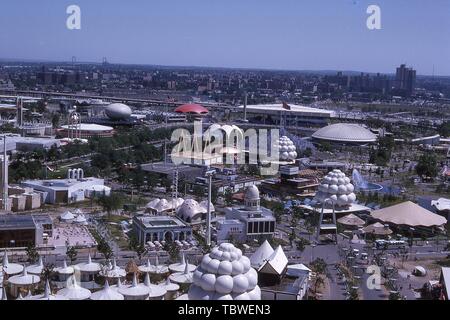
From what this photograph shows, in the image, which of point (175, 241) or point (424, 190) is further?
point (424, 190)

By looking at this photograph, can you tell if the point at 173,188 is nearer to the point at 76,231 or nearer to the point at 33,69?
the point at 76,231

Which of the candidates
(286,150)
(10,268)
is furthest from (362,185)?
(10,268)

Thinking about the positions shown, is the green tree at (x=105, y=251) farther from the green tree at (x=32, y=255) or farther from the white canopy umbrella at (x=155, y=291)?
the white canopy umbrella at (x=155, y=291)

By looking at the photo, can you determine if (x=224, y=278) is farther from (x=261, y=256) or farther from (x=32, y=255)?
(x=32, y=255)

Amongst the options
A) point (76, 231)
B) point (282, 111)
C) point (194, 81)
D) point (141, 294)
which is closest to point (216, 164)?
point (76, 231)

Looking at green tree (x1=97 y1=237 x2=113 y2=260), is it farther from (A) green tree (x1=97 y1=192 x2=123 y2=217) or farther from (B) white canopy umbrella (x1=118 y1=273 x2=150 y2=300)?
(A) green tree (x1=97 y1=192 x2=123 y2=217)

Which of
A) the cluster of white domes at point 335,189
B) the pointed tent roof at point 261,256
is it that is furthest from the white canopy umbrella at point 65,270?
the cluster of white domes at point 335,189
